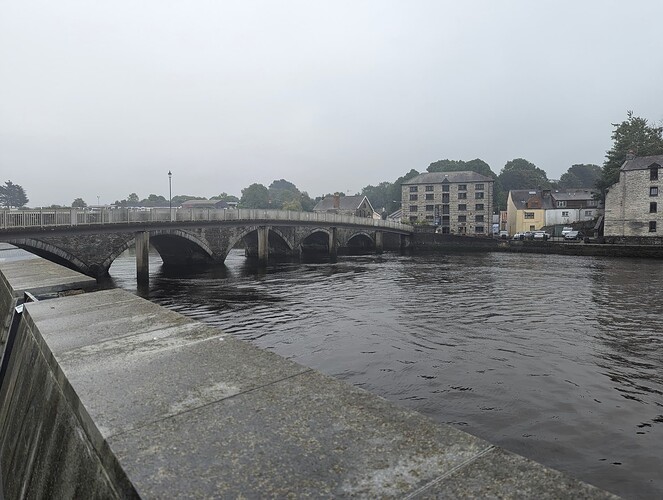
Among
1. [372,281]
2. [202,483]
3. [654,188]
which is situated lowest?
[372,281]

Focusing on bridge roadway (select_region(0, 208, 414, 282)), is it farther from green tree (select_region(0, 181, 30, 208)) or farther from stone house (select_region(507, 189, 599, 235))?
green tree (select_region(0, 181, 30, 208))

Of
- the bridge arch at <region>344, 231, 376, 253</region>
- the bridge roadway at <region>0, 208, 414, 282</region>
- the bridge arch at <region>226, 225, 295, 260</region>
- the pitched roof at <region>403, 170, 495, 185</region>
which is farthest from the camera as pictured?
the pitched roof at <region>403, 170, 495, 185</region>

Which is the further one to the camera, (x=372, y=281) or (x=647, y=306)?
(x=372, y=281)

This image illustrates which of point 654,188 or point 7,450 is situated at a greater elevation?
point 654,188

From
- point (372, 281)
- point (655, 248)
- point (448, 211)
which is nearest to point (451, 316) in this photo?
point (372, 281)

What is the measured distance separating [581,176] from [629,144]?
9287 cm

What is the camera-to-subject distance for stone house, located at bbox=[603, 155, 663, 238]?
208ft

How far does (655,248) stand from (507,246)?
1803cm

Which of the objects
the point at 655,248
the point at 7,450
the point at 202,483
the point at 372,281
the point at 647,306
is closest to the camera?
the point at 202,483

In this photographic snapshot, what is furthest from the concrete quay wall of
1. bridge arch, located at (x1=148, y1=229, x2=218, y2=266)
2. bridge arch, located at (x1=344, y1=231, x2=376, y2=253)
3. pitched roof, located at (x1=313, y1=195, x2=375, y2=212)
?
pitched roof, located at (x1=313, y1=195, x2=375, y2=212)

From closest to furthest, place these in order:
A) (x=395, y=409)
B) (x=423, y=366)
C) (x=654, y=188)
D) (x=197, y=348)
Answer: (x=395, y=409) < (x=197, y=348) < (x=423, y=366) < (x=654, y=188)

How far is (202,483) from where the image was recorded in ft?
7.80

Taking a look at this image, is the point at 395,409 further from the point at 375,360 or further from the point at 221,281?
the point at 221,281

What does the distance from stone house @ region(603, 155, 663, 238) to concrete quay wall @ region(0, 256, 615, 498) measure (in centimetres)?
7284
